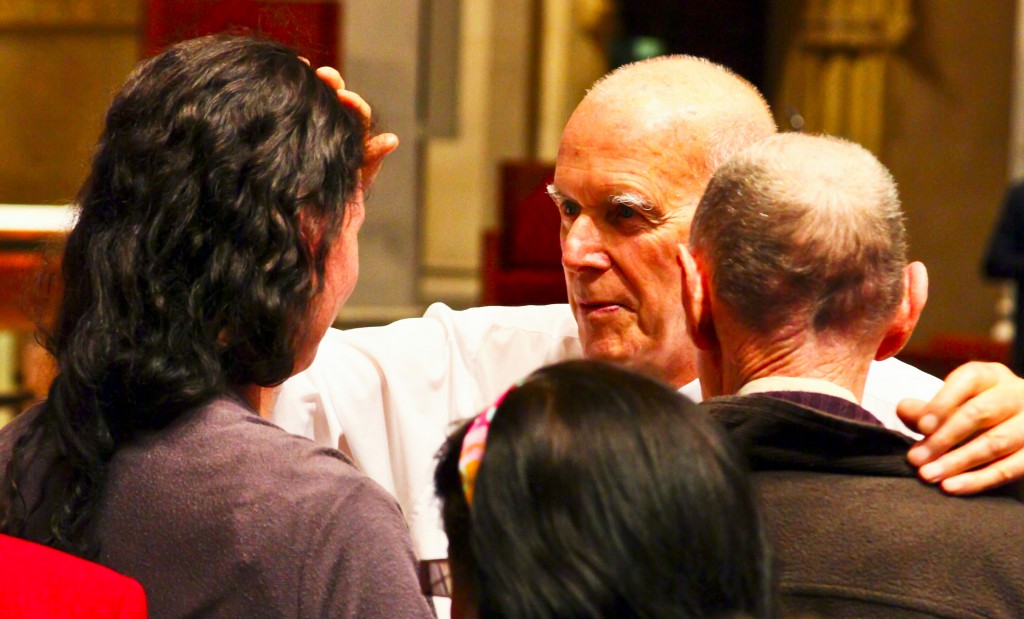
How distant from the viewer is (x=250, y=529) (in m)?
1.34

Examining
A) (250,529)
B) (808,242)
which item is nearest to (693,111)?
(808,242)

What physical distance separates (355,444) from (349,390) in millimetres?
107

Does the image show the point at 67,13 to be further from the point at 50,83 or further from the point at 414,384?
the point at 414,384

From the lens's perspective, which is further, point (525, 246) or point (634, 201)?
point (525, 246)

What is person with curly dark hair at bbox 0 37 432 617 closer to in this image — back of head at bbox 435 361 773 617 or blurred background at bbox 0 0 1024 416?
back of head at bbox 435 361 773 617

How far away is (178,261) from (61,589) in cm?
40

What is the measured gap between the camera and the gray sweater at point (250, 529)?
4.38 feet

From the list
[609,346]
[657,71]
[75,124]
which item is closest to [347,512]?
[609,346]

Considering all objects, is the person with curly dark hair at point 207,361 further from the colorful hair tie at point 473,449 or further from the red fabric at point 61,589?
the colorful hair tie at point 473,449

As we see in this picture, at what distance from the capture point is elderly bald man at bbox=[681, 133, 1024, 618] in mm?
1319

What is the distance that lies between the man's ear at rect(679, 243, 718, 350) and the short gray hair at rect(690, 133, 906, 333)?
0.05m

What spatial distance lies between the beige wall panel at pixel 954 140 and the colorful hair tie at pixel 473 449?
28.4ft

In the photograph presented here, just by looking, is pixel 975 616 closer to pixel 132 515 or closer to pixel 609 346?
pixel 132 515

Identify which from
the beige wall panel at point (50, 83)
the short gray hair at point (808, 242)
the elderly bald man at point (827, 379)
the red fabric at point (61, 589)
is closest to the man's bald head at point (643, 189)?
the elderly bald man at point (827, 379)
